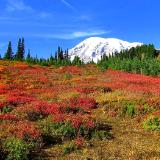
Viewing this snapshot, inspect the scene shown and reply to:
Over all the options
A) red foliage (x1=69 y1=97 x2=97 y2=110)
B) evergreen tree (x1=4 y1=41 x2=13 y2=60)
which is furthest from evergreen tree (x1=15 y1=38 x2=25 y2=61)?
red foliage (x1=69 y1=97 x2=97 y2=110)

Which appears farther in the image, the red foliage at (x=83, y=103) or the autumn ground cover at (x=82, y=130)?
the red foliage at (x=83, y=103)

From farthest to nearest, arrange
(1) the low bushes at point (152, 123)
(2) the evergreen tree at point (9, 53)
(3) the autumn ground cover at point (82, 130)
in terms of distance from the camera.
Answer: (2) the evergreen tree at point (9, 53), (1) the low bushes at point (152, 123), (3) the autumn ground cover at point (82, 130)

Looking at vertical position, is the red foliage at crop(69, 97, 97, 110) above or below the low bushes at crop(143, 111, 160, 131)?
above

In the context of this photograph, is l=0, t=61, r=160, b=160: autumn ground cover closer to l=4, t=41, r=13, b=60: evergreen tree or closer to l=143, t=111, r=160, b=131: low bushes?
l=143, t=111, r=160, b=131: low bushes

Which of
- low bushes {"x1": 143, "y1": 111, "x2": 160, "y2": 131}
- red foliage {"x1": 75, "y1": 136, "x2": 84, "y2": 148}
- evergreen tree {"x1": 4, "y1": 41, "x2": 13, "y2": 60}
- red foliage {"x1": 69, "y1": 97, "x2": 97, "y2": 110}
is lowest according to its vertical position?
red foliage {"x1": 75, "y1": 136, "x2": 84, "y2": 148}

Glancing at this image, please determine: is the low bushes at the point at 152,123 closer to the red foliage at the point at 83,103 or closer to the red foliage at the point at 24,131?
the red foliage at the point at 83,103

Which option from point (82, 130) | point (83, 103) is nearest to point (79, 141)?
point (82, 130)

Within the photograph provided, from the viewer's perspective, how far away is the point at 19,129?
63.3 feet

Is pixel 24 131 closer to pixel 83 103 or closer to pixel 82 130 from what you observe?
pixel 82 130

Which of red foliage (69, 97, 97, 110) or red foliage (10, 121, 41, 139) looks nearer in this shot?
red foliage (10, 121, 41, 139)

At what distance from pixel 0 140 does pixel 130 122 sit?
967 cm

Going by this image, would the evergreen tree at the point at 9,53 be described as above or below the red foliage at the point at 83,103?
above

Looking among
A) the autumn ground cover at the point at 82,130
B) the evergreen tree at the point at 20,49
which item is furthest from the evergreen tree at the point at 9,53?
the autumn ground cover at the point at 82,130

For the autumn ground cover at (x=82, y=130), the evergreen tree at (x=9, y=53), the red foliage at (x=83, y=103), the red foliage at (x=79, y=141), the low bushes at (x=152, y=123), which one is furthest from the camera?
the evergreen tree at (x=9, y=53)
